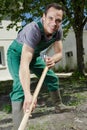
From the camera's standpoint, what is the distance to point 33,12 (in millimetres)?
14906

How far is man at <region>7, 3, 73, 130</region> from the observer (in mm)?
3785

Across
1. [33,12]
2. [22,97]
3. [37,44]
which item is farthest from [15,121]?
[33,12]

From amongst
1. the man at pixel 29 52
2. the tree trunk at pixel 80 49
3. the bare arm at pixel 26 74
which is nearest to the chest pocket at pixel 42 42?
the man at pixel 29 52

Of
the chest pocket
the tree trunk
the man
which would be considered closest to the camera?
the man

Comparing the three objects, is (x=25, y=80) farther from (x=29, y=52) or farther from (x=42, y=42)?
(x=42, y=42)

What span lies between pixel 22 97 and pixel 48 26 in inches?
36.0

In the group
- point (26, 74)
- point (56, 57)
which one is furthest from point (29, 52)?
point (56, 57)

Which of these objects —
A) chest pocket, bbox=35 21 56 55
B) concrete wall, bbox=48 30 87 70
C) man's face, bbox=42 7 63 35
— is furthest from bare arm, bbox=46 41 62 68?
concrete wall, bbox=48 30 87 70

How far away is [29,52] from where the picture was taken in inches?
152

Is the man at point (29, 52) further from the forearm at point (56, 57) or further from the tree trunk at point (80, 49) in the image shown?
the tree trunk at point (80, 49)

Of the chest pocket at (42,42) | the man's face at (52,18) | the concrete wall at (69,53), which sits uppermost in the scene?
the man's face at (52,18)

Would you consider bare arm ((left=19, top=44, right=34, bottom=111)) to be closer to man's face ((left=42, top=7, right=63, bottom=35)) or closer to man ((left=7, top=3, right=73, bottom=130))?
man ((left=7, top=3, right=73, bottom=130))

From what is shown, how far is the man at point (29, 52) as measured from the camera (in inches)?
149

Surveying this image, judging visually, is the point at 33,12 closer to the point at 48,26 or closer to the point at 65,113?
the point at 65,113
